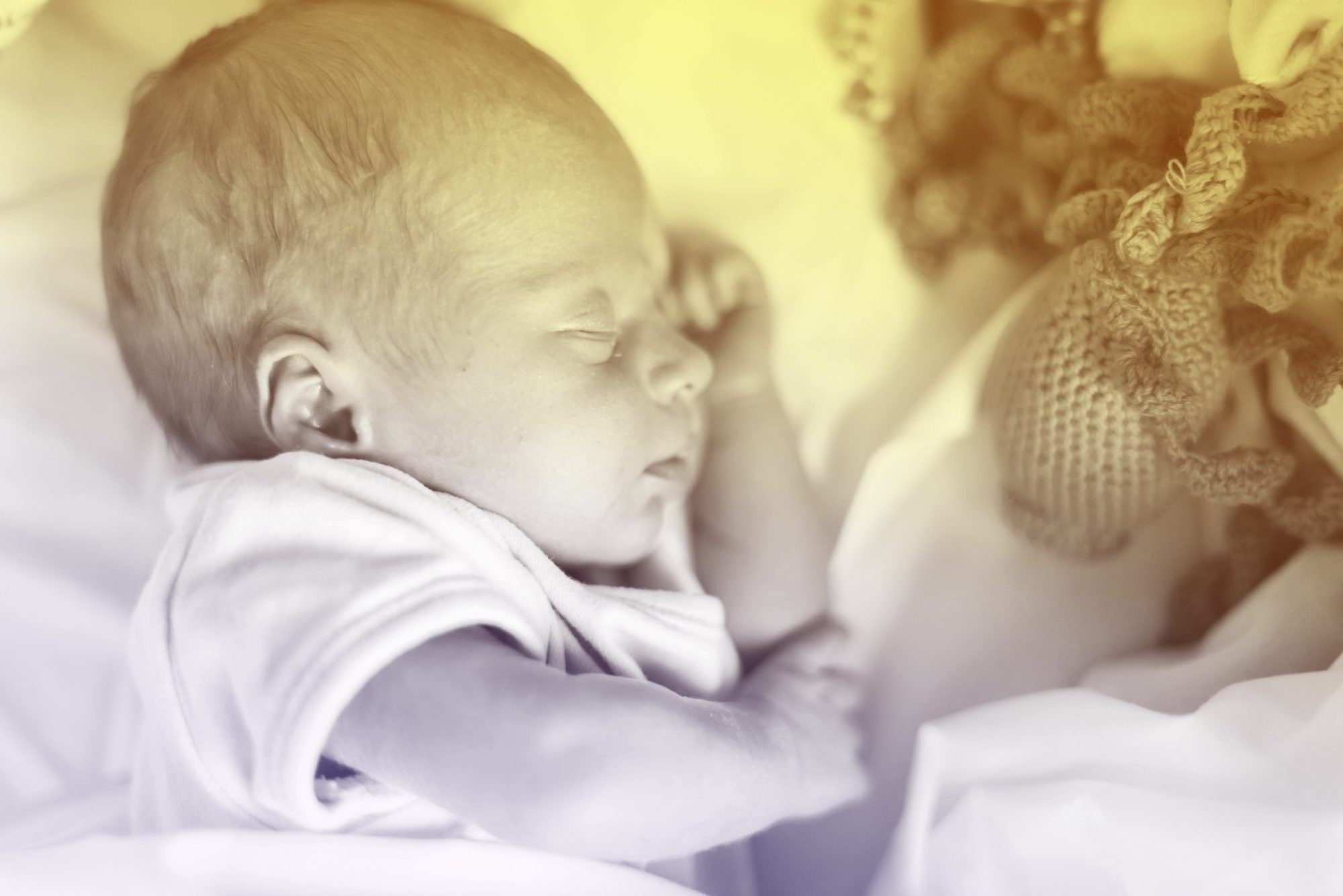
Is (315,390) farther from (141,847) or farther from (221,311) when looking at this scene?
(141,847)

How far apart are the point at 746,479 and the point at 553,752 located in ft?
1.03

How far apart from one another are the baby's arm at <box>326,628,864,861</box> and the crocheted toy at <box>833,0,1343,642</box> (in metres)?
0.27

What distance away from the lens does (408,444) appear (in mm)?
609

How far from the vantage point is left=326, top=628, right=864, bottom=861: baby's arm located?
20.5 inches

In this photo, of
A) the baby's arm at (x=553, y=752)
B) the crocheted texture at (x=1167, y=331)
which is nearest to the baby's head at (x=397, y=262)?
the baby's arm at (x=553, y=752)

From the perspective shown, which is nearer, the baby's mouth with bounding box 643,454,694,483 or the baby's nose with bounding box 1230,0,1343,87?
the baby's nose with bounding box 1230,0,1343,87

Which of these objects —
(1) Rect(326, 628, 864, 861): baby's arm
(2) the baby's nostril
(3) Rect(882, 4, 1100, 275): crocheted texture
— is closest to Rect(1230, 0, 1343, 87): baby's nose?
(2) the baby's nostril

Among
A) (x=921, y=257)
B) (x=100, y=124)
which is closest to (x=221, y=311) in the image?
(x=100, y=124)

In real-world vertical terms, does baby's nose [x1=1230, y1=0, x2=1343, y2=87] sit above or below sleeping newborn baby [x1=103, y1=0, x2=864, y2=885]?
above

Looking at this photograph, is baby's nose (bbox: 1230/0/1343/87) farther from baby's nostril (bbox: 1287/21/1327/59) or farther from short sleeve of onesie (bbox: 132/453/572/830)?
short sleeve of onesie (bbox: 132/453/572/830)

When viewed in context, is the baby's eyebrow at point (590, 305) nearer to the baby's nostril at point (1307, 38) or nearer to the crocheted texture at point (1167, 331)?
the crocheted texture at point (1167, 331)

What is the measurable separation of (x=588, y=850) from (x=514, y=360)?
0.27 metres

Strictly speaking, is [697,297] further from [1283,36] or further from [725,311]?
[1283,36]

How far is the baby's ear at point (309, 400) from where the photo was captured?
58 cm
